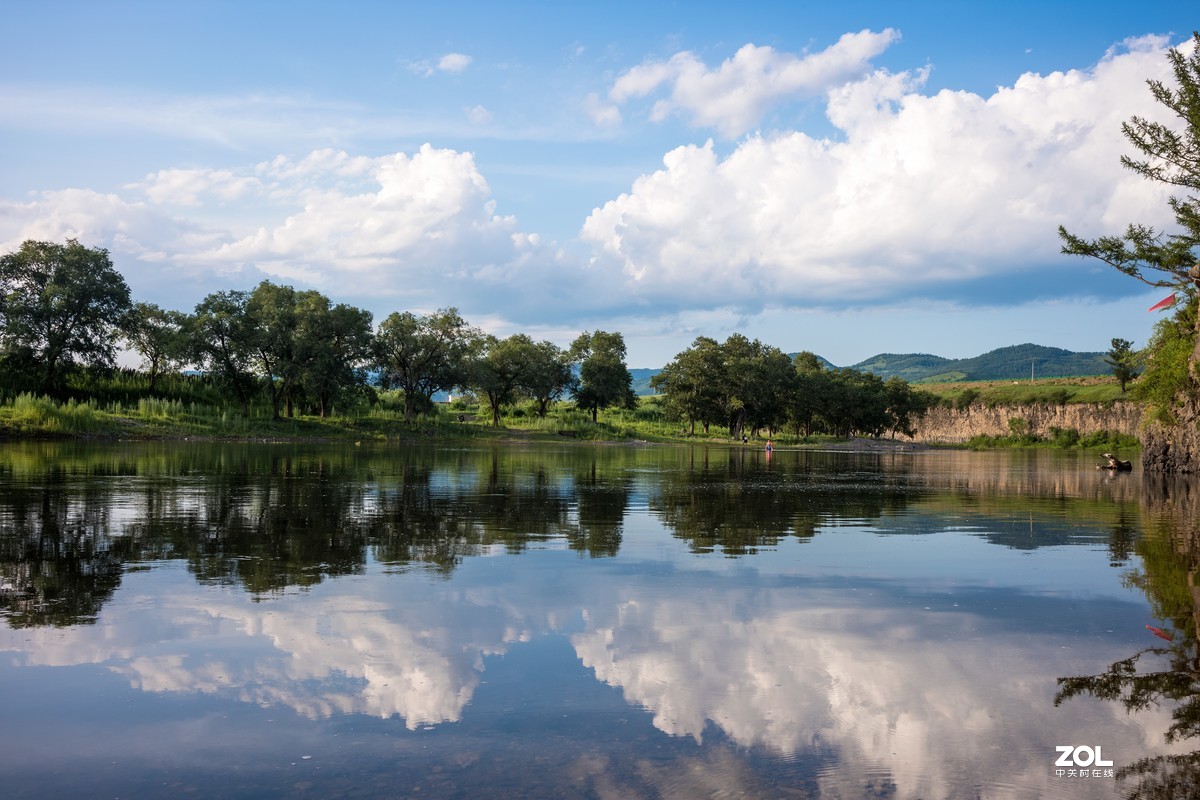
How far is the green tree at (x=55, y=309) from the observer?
70062mm

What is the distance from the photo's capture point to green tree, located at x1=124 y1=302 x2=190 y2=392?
7869cm

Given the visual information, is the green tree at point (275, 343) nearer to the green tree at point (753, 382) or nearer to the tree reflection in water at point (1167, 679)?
the green tree at point (753, 382)

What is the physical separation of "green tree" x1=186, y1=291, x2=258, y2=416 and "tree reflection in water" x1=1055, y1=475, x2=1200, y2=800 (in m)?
78.0

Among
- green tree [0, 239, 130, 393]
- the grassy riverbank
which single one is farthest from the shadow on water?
green tree [0, 239, 130, 393]

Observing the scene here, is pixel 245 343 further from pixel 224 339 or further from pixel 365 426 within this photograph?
pixel 365 426

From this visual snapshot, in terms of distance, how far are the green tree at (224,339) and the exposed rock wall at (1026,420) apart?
10914 centimetres

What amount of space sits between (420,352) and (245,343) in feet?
70.1

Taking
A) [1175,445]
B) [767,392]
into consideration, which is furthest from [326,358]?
[1175,445]

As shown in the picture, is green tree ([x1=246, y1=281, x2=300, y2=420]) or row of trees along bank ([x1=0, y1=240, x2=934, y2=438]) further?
green tree ([x1=246, y1=281, x2=300, y2=420])

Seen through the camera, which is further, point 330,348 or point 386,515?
point 330,348

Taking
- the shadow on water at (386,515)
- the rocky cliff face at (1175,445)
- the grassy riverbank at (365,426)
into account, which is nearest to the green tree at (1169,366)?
the rocky cliff face at (1175,445)

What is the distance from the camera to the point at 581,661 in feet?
29.1

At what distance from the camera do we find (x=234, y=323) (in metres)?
80.3

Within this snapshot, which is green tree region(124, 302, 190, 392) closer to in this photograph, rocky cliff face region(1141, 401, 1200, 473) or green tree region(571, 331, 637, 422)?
green tree region(571, 331, 637, 422)
